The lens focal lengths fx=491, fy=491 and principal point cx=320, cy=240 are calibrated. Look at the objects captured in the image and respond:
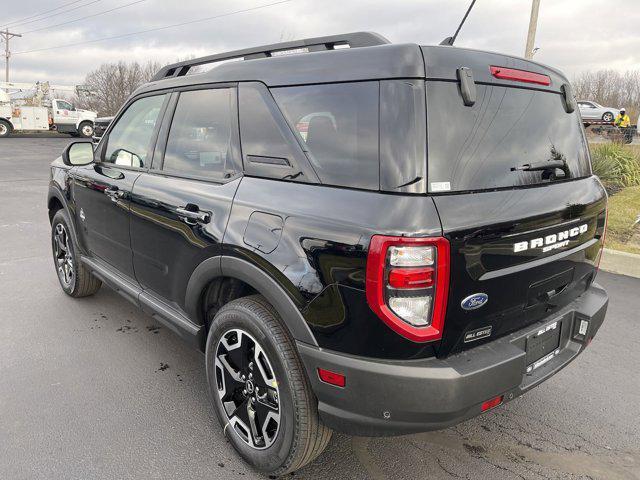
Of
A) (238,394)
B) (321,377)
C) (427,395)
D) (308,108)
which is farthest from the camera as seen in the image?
(238,394)

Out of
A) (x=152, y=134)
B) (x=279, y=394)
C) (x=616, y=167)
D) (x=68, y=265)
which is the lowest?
(x=68, y=265)

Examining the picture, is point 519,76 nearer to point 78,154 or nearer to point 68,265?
point 78,154

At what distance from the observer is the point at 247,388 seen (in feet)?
7.85

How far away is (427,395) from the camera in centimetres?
182

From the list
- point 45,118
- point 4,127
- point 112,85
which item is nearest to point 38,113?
point 45,118

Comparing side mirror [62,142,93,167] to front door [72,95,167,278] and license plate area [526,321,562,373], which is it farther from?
license plate area [526,321,562,373]

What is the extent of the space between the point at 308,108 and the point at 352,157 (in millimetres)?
388

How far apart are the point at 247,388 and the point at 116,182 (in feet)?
5.98

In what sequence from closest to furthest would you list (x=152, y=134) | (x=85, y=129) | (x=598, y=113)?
(x=152, y=134), (x=598, y=113), (x=85, y=129)

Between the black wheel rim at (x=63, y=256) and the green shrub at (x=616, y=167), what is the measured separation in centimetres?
964

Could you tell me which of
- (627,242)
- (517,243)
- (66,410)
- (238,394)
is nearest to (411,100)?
(517,243)

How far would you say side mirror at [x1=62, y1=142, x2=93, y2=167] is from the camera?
3.97 metres

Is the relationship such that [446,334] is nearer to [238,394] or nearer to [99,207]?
[238,394]

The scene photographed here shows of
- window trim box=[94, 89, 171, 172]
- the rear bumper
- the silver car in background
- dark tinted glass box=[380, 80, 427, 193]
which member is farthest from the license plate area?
the silver car in background
